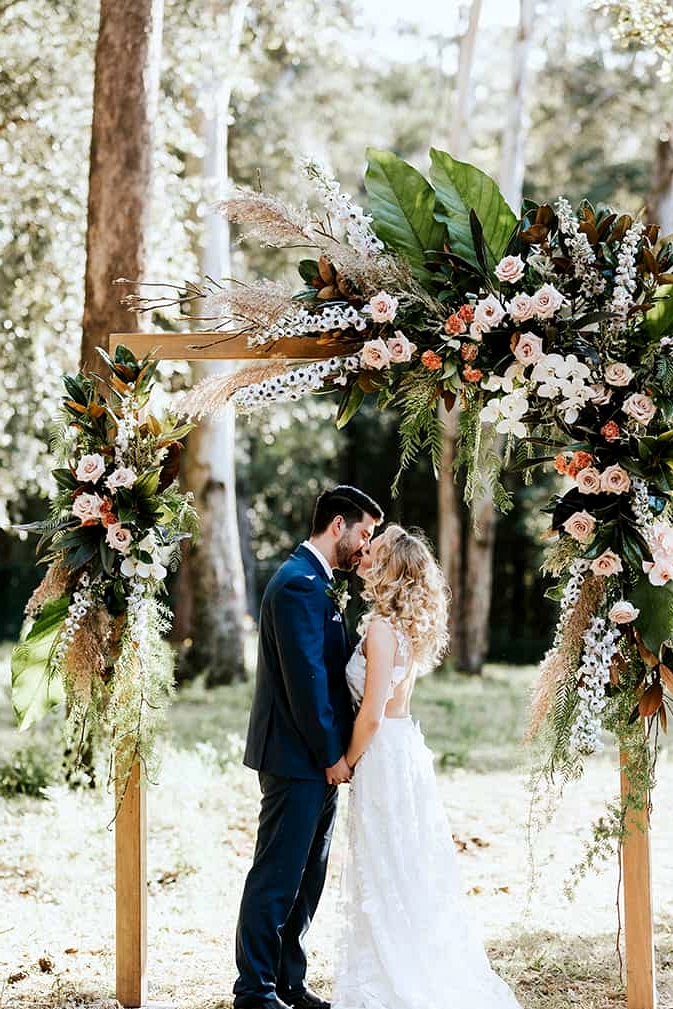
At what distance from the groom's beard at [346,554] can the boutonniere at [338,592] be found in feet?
0.32

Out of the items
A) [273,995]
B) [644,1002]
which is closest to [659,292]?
[644,1002]

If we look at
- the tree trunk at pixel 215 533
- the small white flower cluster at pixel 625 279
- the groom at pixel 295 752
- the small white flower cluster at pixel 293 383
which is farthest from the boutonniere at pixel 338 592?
the tree trunk at pixel 215 533

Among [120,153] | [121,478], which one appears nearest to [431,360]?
[121,478]

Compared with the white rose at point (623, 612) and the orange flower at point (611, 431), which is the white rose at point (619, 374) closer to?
the orange flower at point (611, 431)

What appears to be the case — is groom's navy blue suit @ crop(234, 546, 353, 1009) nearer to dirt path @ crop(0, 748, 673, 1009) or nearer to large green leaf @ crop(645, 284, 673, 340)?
dirt path @ crop(0, 748, 673, 1009)

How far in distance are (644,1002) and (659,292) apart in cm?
254

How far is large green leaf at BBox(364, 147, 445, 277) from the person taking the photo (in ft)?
14.5

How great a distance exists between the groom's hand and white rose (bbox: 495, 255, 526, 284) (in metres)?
1.83

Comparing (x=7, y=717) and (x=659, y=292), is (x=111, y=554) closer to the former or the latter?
(x=659, y=292)

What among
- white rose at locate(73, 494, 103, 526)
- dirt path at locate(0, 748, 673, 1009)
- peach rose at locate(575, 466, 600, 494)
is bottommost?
dirt path at locate(0, 748, 673, 1009)

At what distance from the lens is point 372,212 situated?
14.8 feet

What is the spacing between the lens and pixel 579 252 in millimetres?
4270

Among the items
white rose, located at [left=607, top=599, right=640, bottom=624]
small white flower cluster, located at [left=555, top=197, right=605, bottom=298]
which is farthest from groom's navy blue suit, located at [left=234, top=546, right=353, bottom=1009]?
small white flower cluster, located at [left=555, top=197, right=605, bottom=298]

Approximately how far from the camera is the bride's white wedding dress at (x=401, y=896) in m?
4.25
